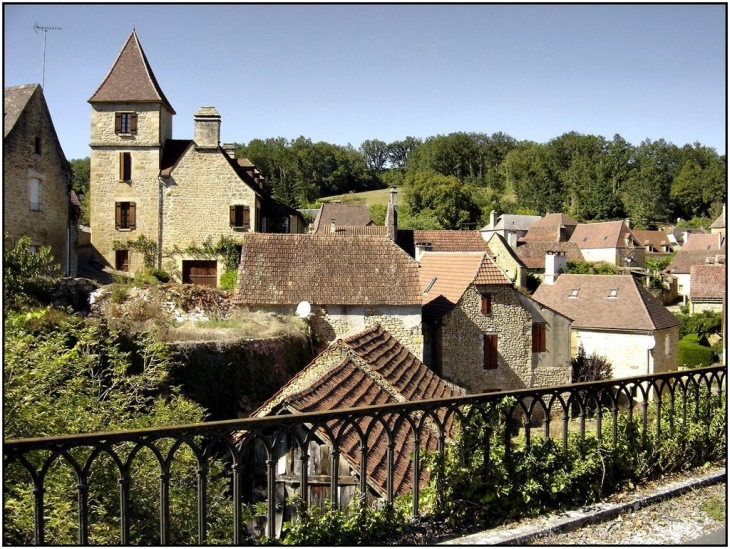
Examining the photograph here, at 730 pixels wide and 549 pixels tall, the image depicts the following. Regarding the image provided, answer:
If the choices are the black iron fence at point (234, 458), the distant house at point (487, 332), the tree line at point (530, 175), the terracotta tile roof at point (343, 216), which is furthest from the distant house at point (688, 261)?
the black iron fence at point (234, 458)

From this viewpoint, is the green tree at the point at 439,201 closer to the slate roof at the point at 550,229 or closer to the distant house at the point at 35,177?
the slate roof at the point at 550,229

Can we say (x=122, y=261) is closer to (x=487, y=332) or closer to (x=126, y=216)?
(x=126, y=216)

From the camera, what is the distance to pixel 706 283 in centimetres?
4791

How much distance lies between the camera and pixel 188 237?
1168 inches

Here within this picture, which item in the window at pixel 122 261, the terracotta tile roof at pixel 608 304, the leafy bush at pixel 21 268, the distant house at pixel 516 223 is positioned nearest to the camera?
the leafy bush at pixel 21 268

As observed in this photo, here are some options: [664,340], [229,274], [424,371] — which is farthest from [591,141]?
[424,371]

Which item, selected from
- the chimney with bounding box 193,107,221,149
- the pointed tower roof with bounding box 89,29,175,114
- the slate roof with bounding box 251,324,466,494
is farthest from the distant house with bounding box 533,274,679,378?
the pointed tower roof with bounding box 89,29,175,114

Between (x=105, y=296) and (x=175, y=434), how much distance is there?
18.2m

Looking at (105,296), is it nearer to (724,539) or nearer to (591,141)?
(724,539)

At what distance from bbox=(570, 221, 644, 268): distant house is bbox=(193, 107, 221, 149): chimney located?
2002 inches

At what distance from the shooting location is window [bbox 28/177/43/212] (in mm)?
24297

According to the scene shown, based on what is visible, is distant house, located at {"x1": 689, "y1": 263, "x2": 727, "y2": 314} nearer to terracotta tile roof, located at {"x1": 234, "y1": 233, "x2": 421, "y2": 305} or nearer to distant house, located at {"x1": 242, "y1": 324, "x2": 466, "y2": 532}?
terracotta tile roof, located at {"x1": 234, "y1": 233, "x2": 421, "y2": 305}

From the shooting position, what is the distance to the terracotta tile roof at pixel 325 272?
69.7 ft

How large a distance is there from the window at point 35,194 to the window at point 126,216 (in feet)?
16.6
